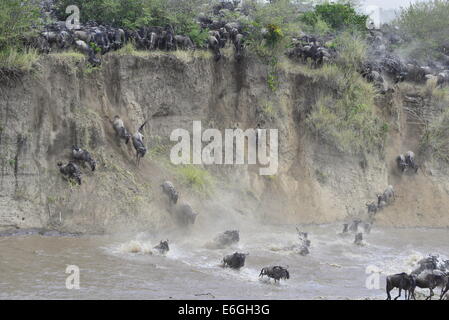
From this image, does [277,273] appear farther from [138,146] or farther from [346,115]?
[346,115]

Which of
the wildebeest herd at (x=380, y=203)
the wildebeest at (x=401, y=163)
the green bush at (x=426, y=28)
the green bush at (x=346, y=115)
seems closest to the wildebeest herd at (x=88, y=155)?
the wildebeest herd at (x=380, y=203)

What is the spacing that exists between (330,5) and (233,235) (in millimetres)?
17504

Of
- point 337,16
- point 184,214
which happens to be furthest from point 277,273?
point 337,16

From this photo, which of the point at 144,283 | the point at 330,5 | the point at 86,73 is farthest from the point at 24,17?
the point at 330,5

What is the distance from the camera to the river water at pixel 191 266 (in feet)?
46.6

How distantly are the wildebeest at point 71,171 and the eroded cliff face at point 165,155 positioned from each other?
0.20 metres

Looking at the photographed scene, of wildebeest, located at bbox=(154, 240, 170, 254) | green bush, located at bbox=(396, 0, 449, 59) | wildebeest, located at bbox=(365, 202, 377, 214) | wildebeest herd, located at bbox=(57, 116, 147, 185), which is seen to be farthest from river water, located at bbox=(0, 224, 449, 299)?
green bush, located at bbox=(396, 0, 449, 59)

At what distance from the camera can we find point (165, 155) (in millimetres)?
22953

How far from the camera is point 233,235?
1922cm

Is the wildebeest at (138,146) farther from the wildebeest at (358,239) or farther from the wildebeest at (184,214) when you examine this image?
the wildebeest at (358,239)

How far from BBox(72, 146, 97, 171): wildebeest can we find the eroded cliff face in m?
0.20

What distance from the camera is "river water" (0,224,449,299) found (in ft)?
46.6

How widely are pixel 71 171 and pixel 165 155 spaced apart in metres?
3.86

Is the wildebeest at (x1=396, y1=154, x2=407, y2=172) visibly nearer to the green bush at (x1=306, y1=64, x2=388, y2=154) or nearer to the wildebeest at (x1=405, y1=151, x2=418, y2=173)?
the wildebeest at (x1=405, y1=151, x2=418, y2=173)
